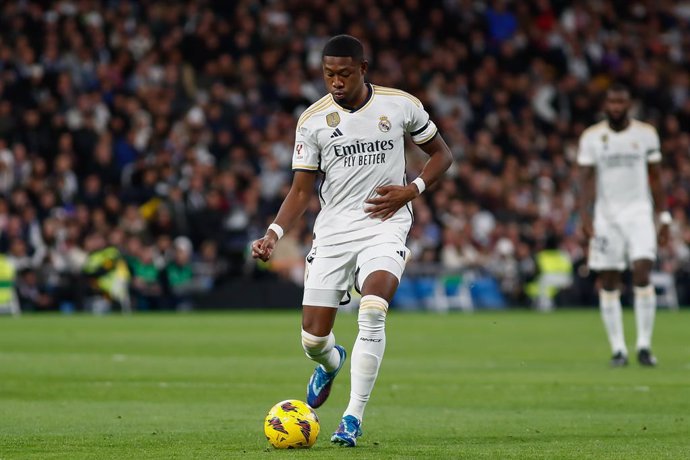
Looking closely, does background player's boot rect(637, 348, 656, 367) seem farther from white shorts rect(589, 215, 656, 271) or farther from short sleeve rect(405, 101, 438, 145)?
short sleeve rect(405, 101, 438, 145)

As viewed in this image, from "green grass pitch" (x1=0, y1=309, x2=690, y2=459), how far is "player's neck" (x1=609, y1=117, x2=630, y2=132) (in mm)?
2629

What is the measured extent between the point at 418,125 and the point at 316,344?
1.61 meters

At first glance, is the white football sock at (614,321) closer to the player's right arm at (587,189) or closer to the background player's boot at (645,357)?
the background player's boot at (645,357)

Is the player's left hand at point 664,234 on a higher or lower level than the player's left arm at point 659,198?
lower

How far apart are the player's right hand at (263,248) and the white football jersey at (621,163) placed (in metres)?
7.30

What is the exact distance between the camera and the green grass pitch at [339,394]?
815 centimetres

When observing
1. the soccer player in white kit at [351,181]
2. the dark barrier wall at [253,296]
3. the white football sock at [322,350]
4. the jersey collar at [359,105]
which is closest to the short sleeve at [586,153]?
the soccer player in white kit at [351,181]

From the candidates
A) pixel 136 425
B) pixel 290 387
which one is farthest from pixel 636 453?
pixel 290 387

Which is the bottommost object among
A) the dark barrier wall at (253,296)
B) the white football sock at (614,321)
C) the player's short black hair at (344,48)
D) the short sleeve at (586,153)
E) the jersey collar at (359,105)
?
the dark barrier wall at (253,296)

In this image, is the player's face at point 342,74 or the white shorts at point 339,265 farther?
the white shorts at point 339,265

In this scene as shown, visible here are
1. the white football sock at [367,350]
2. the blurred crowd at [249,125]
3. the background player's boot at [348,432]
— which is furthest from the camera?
the blurred crowd at [249,125]

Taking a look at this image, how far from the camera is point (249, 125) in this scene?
97.1ft

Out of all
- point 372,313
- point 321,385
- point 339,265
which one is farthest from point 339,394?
point 372,313

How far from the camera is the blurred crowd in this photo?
27.0m
